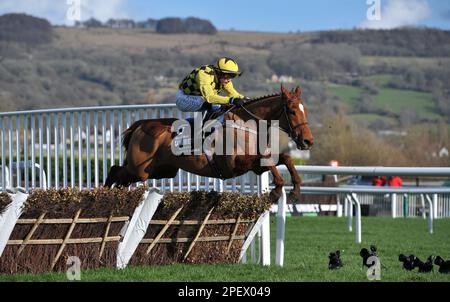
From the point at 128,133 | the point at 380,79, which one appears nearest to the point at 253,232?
the point at 128,133

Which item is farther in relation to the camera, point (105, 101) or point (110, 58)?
point (110, 58)

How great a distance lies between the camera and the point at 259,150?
29.8 feet

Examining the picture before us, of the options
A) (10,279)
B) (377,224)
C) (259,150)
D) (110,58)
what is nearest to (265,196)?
(259,150)

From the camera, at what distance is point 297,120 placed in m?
9.09

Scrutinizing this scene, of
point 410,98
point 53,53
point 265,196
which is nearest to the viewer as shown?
point 265,196

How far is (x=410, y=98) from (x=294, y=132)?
90779mm

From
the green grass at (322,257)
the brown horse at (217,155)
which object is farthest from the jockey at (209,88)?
the green grass at (322,257)

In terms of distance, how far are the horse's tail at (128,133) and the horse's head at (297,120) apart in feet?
5.38

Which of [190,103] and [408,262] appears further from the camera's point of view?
[190,103]

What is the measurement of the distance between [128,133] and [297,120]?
1925 millimetres

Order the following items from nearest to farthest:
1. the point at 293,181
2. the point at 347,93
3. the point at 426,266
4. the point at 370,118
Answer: the point at 426,266 → the point at 293,181 → the point at 370,118 → the point at 347,93

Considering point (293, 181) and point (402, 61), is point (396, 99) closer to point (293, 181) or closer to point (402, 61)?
point (402, 61)

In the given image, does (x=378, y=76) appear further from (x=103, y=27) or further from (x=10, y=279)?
(x=10, y=279)

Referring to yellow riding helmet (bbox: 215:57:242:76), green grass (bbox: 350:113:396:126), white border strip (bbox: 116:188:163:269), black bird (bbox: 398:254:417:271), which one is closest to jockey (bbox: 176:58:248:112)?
yellow riding helmet (bbox: 215:57:242:76)
